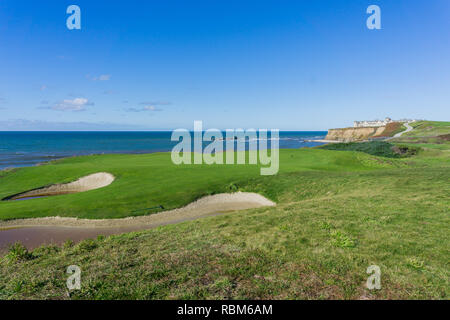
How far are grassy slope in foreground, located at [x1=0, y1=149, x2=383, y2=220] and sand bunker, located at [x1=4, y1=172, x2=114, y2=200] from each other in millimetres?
1147

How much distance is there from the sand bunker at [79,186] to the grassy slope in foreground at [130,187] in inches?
45.1

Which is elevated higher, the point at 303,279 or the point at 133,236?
the point at 303,279

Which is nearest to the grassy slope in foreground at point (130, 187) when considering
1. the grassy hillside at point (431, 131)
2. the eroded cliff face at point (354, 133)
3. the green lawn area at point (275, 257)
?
the green lawn area at point (275, 257)

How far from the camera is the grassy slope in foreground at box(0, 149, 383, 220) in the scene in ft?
75.9

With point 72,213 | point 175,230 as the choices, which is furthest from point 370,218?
point 72,213

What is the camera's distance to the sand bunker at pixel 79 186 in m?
33.0

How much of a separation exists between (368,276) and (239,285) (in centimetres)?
415

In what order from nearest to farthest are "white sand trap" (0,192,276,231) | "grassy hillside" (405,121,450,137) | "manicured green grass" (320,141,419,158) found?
1. "white sand trap" (0,192,276,231)
2. "manicured green grass" (320,141,419,158)
3. "grassy hillside" (405,121,450,137)

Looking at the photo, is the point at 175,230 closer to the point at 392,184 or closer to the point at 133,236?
the point at 133,236

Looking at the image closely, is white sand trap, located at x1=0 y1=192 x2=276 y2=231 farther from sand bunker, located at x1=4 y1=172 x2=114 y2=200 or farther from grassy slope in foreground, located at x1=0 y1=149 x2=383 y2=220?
sand bunker, located at x1=4 y1=172 x2=114 y2=200

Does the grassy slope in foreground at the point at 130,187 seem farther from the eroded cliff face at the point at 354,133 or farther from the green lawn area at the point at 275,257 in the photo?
the eroded cliff face at the point at 354,133

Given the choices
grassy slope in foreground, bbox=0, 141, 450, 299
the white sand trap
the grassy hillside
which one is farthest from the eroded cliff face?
grassy slope in foreground, bbox=0, 141, 450, 299

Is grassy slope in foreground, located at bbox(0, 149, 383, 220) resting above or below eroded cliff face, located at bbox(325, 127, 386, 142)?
below
